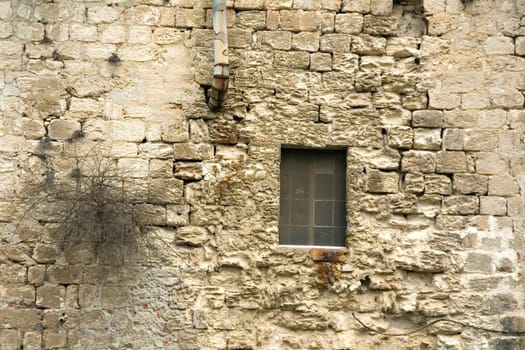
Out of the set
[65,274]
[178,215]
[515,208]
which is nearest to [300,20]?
[178,215]

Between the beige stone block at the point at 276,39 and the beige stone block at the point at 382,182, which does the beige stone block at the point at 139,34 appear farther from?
the beige stone block at the point at 382,182

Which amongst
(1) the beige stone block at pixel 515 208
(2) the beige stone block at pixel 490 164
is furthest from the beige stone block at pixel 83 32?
(1) the beige stone block at pixel 515 208

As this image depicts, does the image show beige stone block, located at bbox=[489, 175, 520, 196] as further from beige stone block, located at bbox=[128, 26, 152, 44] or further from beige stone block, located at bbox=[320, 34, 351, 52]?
beige stone block, located at bbox=[128, 26, 152, 44]

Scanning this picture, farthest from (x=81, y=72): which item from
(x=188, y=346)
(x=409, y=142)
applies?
(x=409, y=142)

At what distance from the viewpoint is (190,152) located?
5.70 metres

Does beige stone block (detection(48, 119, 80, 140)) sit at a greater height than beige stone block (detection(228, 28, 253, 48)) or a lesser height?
lesser

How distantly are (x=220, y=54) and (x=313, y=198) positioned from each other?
4.90 feet

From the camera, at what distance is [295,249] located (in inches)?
222

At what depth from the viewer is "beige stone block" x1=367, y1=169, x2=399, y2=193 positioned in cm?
570

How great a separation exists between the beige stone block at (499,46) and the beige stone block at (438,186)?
1.21 meters

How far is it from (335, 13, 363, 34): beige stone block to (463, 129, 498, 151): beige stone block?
1321 millimetres

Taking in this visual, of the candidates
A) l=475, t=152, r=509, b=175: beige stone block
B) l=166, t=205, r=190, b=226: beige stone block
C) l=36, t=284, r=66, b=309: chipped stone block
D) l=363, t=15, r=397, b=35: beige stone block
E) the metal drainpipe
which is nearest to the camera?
the metal drainpipe

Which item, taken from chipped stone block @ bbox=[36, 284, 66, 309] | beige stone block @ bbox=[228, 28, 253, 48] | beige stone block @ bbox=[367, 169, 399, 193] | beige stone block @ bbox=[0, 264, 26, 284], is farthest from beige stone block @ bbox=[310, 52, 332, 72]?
beige stone block @ bbox=[0, 264, 26, 284]

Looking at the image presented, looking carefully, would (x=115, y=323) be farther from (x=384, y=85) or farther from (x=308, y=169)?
(x=384, y=85)
